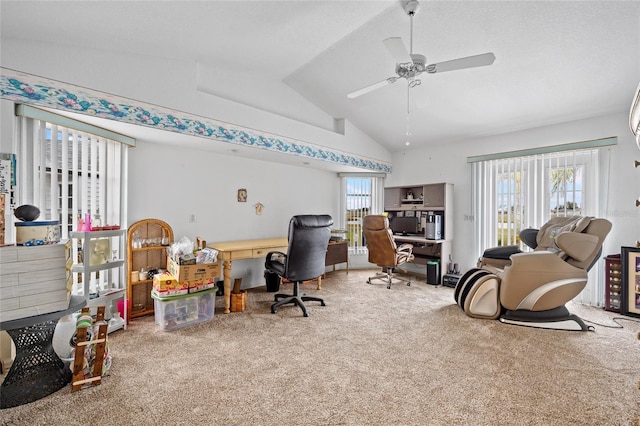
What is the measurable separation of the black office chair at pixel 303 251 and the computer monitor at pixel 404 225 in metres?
2.54

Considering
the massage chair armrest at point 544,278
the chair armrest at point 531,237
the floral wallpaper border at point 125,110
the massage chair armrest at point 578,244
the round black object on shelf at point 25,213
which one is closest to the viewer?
the round black object on shelf at point 25,213

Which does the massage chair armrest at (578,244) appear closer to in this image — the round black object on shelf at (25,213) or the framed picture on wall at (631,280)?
the framed picture on wall at (631,280)

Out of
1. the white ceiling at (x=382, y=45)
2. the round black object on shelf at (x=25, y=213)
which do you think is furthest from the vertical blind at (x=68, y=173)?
the white ceiling at (x=382, y=45)

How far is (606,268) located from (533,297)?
1.25m

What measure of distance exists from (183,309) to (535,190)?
4841 millimetres

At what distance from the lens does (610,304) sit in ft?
11.1

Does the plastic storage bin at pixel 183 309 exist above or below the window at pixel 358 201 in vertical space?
below

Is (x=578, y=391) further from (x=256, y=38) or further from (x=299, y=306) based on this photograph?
(x=256, y=38)

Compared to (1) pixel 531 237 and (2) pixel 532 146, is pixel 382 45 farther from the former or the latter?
(1) pixel 531 237

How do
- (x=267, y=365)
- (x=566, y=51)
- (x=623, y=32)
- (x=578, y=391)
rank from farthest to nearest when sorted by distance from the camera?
(x=566, y=51)
(x=623, y=32)
(x=267, y=365)
(x=578, y=391)

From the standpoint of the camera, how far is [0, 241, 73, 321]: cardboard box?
66.0 inches

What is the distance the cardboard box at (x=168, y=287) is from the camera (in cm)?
286

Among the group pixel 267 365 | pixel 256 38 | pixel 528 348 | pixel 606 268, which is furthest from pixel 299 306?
pixel 606 268

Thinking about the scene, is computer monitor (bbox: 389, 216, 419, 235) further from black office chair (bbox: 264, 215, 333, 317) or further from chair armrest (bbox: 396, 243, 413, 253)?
black office chair (bbox: 264, 215, 333, 317)
